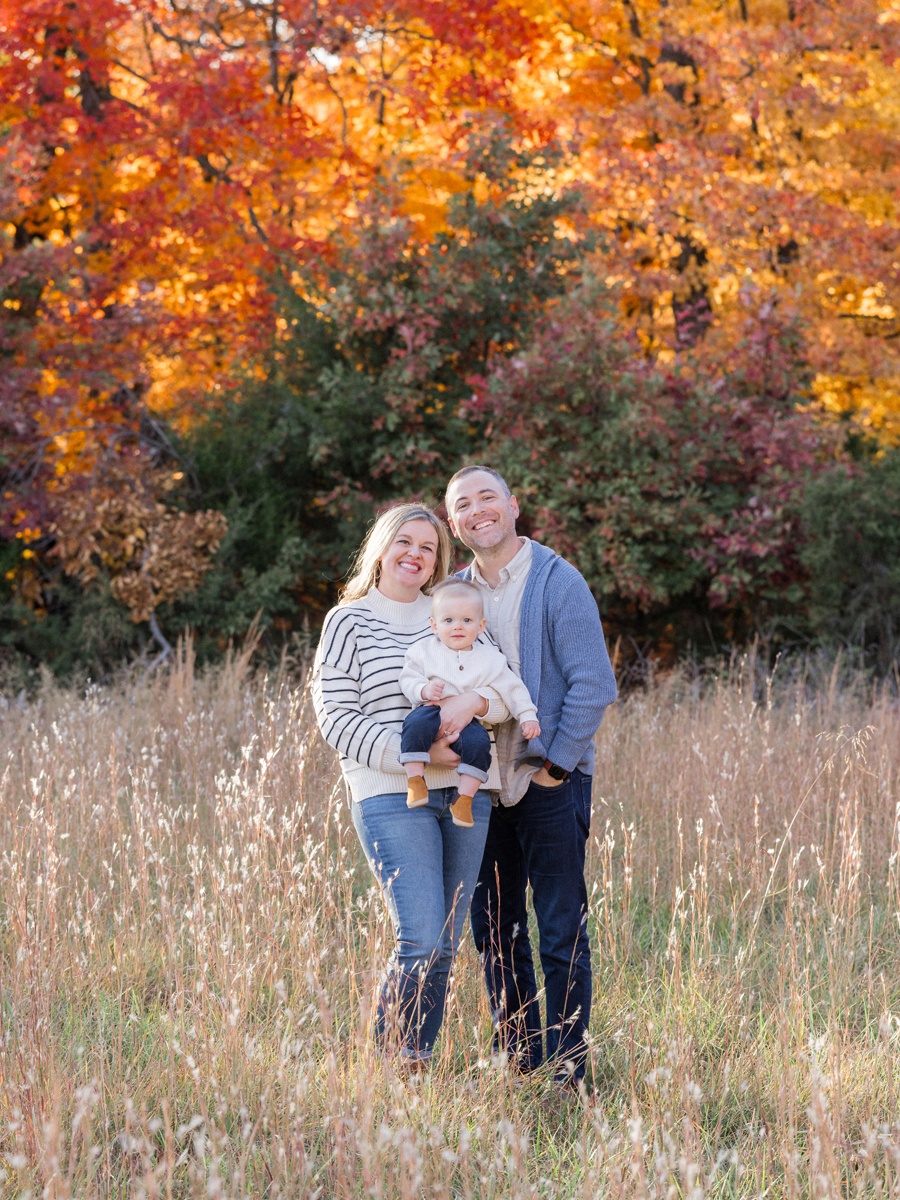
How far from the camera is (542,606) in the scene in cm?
322

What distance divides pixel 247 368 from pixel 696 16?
21.0 feet

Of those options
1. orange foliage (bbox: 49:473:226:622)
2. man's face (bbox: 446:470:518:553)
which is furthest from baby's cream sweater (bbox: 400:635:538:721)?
orange foliage (bbox: 49:473:226:622)

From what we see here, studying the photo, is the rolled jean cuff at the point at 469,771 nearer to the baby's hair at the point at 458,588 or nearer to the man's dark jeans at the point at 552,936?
the man's dark jeans at the point at 552,936

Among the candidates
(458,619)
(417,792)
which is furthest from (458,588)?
(417,792)

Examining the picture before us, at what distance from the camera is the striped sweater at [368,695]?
2998 mm

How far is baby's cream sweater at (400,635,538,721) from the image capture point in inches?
119

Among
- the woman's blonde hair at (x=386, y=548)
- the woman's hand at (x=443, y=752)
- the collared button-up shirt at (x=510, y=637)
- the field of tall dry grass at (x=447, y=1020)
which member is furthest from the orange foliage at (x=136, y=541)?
the woman's hand at (x=443, y=752)

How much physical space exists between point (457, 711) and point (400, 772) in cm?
24

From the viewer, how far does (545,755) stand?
123 inches

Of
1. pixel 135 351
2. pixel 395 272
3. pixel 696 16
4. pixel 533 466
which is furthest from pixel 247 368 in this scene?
pixel 696 16

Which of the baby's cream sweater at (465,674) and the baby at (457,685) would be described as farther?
the baby's cream sweater at (465,674)

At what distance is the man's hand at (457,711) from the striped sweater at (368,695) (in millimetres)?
83

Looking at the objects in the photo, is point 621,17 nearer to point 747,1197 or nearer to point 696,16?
point 696,16

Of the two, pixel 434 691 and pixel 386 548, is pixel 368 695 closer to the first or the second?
pixel 434 691
